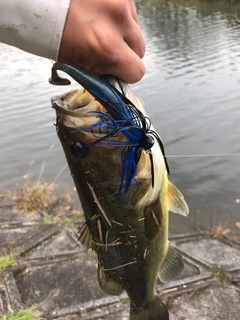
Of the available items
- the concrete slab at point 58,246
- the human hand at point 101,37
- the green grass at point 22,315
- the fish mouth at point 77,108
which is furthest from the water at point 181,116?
the human hand at point 101,37

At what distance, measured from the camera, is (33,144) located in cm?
1031

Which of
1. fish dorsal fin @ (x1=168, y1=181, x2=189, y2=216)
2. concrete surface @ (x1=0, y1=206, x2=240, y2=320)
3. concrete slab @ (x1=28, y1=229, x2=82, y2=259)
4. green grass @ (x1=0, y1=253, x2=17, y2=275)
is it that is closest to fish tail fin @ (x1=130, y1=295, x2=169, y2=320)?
fish dorsal fin @ (x1=168, y1=181, x2=189, y2=216)

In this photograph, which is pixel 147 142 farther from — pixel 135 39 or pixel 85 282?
pixel 85 282

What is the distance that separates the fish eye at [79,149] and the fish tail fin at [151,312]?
3.97 ft

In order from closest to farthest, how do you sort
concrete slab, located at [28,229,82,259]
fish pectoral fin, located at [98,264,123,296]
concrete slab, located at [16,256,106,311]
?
fish pectoral fin, located at [98,264,123,296], concrete slab, located at [16,256,106,311], concrete slab, located at [28,229,82,259]

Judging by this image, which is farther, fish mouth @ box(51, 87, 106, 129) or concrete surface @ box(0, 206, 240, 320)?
concrete surface @ box(0, 206, 240, 320)

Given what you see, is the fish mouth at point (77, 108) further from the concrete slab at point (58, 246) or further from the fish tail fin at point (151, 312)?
the concrete slab at point (58, 246)

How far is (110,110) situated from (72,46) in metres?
0.28

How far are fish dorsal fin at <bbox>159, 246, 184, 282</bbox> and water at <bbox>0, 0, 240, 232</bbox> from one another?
4010 millimetres

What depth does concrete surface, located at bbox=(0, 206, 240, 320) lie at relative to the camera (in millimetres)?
3312

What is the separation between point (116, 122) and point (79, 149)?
23cm

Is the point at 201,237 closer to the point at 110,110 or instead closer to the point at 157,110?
the point at 110,110

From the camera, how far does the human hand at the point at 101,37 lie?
1.35 metres

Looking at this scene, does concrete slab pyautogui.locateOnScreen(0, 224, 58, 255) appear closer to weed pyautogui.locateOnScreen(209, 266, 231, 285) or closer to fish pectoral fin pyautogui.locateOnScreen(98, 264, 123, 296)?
weed pyautogui.locateOnScreen(209, 266, 231, 285)
